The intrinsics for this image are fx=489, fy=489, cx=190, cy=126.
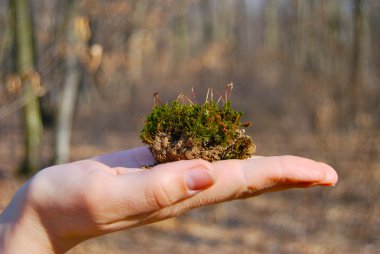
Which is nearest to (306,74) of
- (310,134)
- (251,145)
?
(310,134)

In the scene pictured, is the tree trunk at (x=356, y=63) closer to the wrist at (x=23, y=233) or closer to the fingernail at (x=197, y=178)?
the fingernail at (x=197, y=178)

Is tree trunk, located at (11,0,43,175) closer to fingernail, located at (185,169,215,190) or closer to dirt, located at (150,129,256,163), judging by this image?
dirt, located at (150,129,256,163)

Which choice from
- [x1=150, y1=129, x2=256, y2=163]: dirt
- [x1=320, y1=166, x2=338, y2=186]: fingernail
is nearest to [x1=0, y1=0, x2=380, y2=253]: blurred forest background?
[x1=150, y1=129, x2=256, y2=163]: dirt

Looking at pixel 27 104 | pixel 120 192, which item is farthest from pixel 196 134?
pixel 27 104

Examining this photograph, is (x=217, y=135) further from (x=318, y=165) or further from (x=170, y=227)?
(x=170, y=227)

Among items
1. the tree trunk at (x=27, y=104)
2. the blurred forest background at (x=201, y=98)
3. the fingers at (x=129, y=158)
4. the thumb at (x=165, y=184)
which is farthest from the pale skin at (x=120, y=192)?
the tree trunk at (x=27, y=104)

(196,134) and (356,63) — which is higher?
(356,63)

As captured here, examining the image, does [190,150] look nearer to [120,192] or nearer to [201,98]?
[120,192]
